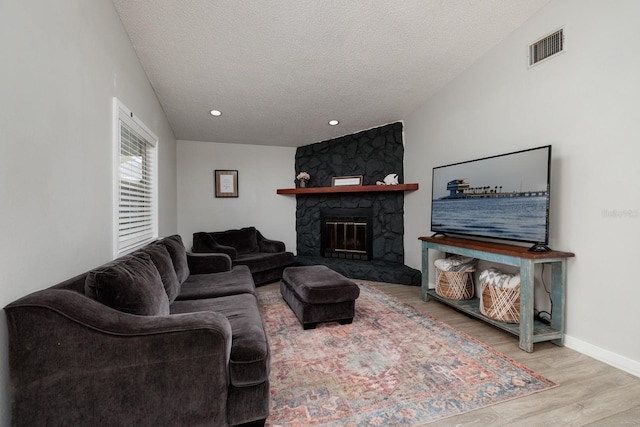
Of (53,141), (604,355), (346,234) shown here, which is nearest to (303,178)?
(346,234)

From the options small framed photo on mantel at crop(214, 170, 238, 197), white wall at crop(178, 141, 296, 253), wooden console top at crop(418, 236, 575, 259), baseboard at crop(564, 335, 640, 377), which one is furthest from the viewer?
small framed photo on mantel at crop(214, 170, 238, 197)

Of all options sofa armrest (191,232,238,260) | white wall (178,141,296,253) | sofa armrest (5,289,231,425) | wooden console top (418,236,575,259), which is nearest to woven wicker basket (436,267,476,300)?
wooden console top (418,236,575,259)

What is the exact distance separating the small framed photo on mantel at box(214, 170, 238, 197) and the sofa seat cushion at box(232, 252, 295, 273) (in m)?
1.49

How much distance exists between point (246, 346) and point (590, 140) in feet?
9.00

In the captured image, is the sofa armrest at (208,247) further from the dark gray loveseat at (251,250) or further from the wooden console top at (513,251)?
the wooden console top at (513,251)

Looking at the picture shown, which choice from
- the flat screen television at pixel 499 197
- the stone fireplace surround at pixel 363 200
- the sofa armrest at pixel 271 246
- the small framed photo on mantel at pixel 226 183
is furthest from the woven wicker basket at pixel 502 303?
the small framed photo on mantel at pixel 226 183

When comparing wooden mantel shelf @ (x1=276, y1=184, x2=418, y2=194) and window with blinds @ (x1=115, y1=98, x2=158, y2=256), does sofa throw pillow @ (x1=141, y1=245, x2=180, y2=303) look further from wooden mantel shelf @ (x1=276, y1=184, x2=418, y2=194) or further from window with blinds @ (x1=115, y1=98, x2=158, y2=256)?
wooden mantel shelf @ (x1=276, y1=184, x2=418, y2=194)

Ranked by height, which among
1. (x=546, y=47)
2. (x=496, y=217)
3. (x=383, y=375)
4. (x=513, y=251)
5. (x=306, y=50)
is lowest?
(x=383, y=375)

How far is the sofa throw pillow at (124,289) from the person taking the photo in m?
1.26

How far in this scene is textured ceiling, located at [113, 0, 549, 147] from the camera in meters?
2.18

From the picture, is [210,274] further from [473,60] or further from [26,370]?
[473,60]

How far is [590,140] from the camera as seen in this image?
2.07m

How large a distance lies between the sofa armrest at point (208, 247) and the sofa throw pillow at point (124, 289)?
2561mm

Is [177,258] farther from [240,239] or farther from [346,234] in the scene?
[346,234]
